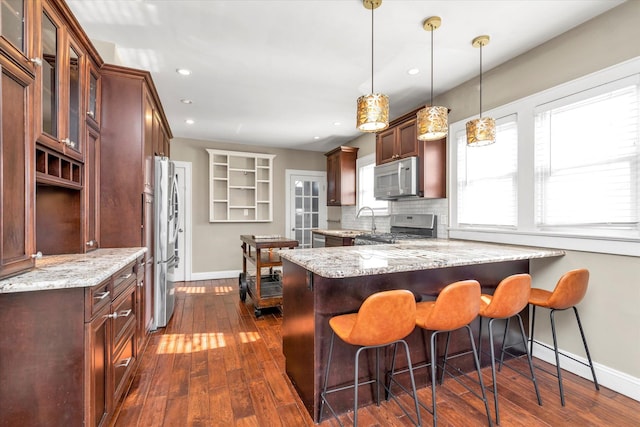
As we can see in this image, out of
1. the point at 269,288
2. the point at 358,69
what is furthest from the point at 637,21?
the point at 269,288

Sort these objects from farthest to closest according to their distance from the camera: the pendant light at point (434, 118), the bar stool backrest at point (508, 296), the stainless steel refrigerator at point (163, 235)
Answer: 1. the stainless steel refrigerator at point (163, 235)
2. the pendant light at point (434, 118)
3. the bar stool backrest at point (508, 296)

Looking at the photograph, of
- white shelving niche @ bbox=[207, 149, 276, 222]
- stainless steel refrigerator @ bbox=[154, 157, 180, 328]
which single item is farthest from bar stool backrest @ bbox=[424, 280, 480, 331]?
white shelving niche @ bbox=[207, 149, 276, 222]

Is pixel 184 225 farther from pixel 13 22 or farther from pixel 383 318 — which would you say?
pixel 383 318

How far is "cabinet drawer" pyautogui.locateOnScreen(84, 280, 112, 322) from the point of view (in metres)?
1.34

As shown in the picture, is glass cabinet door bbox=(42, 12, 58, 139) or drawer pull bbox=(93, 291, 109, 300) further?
glass cabinet door bbox=(42, 12, 58, 139)

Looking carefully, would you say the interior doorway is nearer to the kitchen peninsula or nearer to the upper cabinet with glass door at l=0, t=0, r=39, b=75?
the kitchen peninsula

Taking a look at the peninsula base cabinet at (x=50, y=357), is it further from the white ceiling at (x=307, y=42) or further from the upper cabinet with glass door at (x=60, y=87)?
the white ceiling at (x=307, y=42)

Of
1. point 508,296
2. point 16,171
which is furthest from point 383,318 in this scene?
point 16,171

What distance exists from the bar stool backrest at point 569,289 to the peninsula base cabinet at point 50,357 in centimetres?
268

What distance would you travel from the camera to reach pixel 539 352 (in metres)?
2.60

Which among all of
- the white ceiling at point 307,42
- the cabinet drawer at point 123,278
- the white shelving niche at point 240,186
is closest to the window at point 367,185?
the white ceiling at point 307,42

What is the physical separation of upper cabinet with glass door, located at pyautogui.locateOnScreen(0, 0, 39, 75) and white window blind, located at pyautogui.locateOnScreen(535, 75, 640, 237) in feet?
11.2

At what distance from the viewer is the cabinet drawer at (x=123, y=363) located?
174 centimetres

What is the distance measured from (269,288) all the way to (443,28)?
333cm
